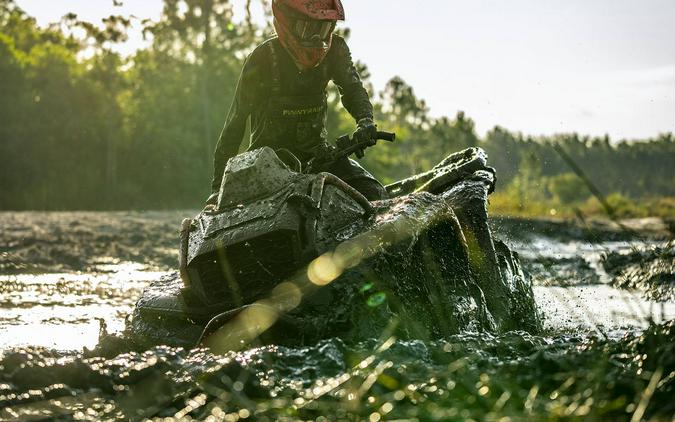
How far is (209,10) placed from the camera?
34.2 m

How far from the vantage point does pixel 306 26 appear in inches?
281

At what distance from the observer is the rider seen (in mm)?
7250

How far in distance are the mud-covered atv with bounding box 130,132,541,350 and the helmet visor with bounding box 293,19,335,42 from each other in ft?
5.12

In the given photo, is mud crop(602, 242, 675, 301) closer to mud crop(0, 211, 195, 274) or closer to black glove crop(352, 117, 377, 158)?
black glove crop(352, 117, 377, 158)

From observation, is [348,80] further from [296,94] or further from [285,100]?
[285,100]

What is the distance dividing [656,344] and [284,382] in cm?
183

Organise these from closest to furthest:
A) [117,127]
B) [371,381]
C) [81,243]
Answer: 1. [371,381]
2. [81,243]
3. [117,127]

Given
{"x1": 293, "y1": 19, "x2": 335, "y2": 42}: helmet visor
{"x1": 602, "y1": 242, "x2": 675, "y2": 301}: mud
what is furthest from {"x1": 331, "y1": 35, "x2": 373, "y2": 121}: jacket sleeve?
{"x1": 602, "y1": 242, "x2": 675, "y2": 301}: mud

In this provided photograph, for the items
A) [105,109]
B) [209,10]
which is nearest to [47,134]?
[105,109]

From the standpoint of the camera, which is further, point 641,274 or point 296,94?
point 641,274

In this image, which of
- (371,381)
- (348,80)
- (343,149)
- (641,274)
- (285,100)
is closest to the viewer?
(371,381)

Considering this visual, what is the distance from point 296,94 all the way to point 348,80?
0.49 metres

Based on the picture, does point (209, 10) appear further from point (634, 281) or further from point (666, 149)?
point (666, 149)

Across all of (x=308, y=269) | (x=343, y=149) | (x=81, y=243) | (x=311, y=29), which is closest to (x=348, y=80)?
(x=311, y=29)
